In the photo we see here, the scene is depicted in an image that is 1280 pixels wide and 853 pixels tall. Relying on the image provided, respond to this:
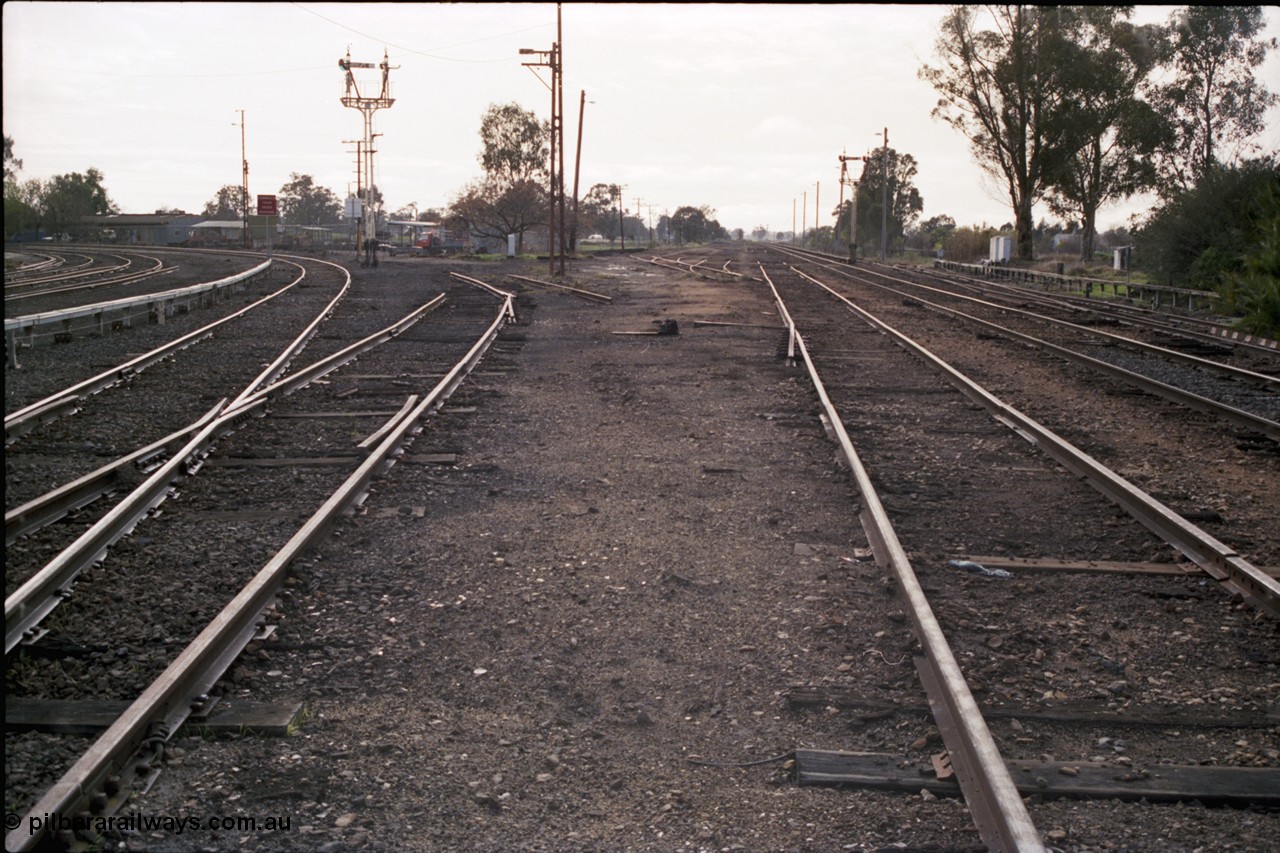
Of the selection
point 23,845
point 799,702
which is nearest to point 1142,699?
point 799,702

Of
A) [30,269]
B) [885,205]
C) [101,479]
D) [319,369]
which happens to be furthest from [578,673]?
[885,205]

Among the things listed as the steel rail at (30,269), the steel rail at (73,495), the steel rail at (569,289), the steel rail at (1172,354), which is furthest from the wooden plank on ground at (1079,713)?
the steel rail at (30,269)

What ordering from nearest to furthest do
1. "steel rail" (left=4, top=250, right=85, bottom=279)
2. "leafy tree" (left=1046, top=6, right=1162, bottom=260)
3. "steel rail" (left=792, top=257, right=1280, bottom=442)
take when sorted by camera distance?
"steel rail" (left=792, top=257, right=1280, bottom=442) < "steel rail" (left=4, top=250, right=85, bottom=279) < "leafy tree" (left=1046, top=6, right=1162, bottom=260)

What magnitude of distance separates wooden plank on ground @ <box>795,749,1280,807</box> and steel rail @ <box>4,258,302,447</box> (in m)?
4.40

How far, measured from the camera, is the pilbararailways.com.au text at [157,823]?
322 centimetres

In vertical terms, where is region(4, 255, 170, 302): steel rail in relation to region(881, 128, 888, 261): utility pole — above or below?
below

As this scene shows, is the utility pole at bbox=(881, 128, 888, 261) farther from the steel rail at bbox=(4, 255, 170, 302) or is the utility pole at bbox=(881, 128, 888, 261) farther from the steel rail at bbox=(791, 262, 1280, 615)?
the steel rail at bbox=(791, 262, 1280, 615)

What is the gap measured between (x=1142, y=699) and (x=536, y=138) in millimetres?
102379

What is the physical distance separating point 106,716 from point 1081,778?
11.1 feet

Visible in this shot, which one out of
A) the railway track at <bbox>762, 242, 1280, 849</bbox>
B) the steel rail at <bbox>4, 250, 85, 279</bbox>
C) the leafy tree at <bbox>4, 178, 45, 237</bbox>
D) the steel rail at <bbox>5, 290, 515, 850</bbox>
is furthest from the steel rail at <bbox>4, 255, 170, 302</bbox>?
the leafy tree at <bbox>4, 178, 45, 237</bbox>

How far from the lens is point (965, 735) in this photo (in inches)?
149

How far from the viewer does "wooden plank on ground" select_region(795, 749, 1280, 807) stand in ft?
11.9

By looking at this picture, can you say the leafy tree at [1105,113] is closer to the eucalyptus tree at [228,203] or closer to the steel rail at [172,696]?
the steel rail at [172,696]

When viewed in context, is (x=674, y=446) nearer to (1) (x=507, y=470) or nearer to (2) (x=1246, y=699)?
(1) (x=507, y=470)
